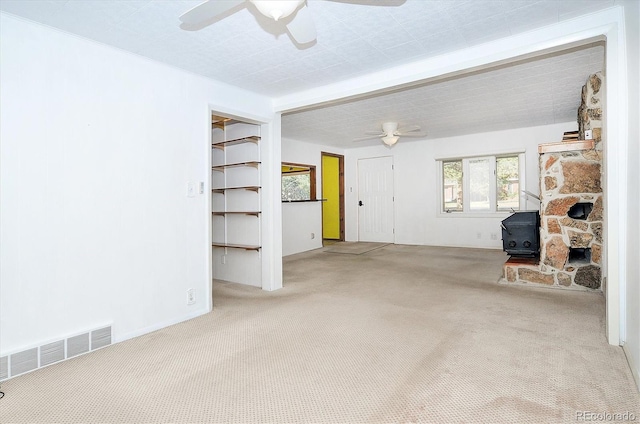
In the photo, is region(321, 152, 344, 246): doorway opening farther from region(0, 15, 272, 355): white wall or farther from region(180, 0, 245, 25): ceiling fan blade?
region(180, 0, 245, 25): ceiling fan blade

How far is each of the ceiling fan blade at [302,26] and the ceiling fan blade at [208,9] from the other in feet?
0.98

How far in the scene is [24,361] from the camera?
211 centimetres

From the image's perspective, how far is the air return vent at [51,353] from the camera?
7.17 ft

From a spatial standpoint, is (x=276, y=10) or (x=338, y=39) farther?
(x=338, y=39)

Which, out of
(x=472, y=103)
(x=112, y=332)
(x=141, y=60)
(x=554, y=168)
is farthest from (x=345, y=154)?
(x=112, y=332)

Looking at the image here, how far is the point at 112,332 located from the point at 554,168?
14.9 feet

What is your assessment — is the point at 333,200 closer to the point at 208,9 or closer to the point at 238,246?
the point at 238,246

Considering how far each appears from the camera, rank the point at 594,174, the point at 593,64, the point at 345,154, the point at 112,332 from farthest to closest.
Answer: the point at 345,154
the point at 594,174
the point at 593,64
the point at 112,332

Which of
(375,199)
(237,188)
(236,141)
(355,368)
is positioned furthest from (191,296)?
(375,199)

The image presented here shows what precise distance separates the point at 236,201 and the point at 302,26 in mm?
2876

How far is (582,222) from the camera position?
12.3 ft

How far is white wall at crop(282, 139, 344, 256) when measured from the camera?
666 cm

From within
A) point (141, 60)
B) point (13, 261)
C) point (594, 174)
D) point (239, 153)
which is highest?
point (141, 60)

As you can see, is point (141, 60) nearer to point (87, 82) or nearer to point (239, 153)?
point (87, 82)
